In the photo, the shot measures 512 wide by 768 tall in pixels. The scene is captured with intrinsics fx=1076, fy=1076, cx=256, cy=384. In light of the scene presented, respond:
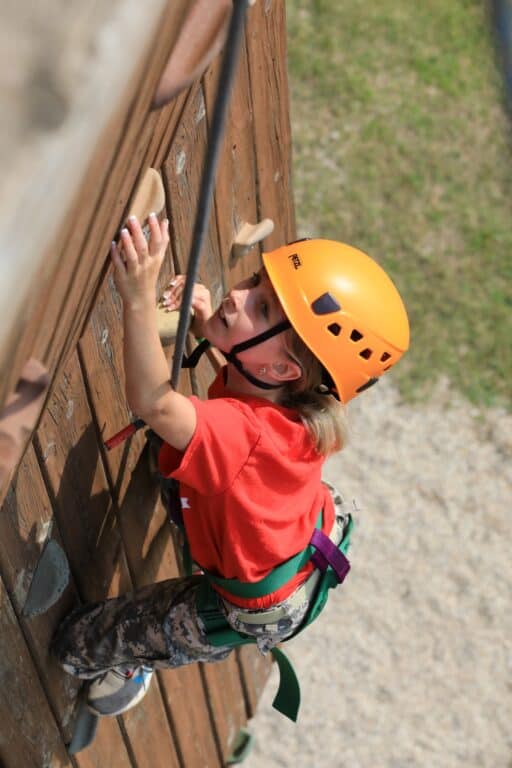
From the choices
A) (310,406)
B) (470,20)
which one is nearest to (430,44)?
(470,20)

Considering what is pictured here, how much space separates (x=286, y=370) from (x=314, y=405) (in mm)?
124

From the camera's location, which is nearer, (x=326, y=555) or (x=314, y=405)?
(x=314, y=405)

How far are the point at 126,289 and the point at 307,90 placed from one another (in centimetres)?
479

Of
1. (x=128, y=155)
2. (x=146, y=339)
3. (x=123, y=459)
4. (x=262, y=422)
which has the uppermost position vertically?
(x=128, y=155)

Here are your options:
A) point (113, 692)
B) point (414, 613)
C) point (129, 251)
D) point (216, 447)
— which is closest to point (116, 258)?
point (129, 251)

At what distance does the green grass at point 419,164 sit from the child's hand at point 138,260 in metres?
3.58

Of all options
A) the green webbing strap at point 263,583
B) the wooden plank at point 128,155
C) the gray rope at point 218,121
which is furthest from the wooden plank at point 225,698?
the gray rope at point 218,121

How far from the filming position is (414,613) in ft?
15.3

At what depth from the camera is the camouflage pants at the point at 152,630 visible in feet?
8.40

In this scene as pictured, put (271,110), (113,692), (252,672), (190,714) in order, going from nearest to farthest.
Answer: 1. (113,692)
2. (271,110)
3. (190,714)
4. (252,672)

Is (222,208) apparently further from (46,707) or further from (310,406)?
(46,707)

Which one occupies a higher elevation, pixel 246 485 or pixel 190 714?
pixel 246 485

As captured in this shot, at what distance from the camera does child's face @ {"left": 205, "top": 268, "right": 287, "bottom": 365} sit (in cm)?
226

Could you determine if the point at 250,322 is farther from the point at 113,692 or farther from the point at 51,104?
the point at 51,104
